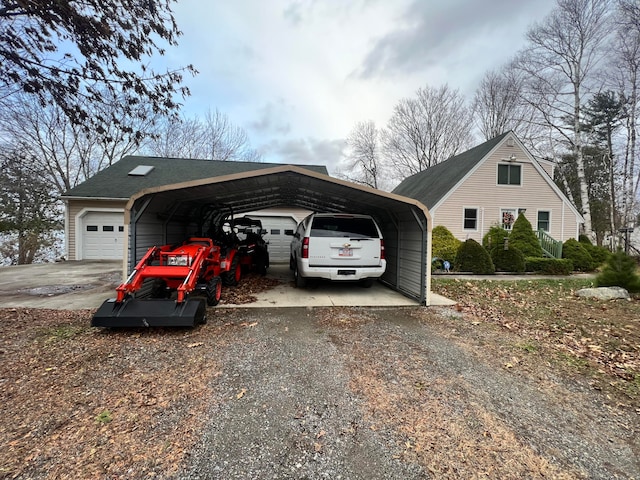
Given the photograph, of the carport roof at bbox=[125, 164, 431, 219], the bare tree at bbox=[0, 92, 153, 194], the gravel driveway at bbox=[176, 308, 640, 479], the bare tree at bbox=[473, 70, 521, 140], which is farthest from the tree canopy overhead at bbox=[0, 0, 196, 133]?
the bare tree at bbox=[473, 70, 521, 140]

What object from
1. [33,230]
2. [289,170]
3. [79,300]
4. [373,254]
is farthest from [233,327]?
[33,230]

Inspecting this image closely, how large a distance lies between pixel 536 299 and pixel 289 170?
626 centimetres

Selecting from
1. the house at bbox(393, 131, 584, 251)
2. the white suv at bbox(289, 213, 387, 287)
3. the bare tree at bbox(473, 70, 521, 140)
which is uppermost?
the bare tree at bbox(473, 70, 521, 140)

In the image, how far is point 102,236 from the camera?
14180 millimetres

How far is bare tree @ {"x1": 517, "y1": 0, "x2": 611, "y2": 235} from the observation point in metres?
16.8

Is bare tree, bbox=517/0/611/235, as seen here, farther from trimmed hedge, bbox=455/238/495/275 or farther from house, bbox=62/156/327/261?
house, bbox=62/156/327/261

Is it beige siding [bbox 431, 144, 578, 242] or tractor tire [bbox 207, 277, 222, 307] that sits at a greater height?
beige siding [bbox 431, 144, 578, 242]

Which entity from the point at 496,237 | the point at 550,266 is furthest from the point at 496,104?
the point at 550,266

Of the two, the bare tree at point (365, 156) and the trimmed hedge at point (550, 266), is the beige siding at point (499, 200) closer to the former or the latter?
the trimmed hedge at point (550, 266)

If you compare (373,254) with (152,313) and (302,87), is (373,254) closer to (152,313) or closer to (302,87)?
(152,313)

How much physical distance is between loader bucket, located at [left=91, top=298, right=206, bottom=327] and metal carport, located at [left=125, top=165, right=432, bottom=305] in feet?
4.51

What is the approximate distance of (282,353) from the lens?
12.4 ft

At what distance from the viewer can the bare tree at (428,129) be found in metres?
27.4

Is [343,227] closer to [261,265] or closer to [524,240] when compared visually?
[261,265]
